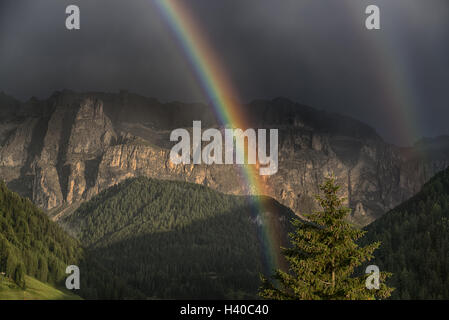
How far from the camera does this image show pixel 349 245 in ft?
140

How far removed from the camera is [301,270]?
42.8 meters
